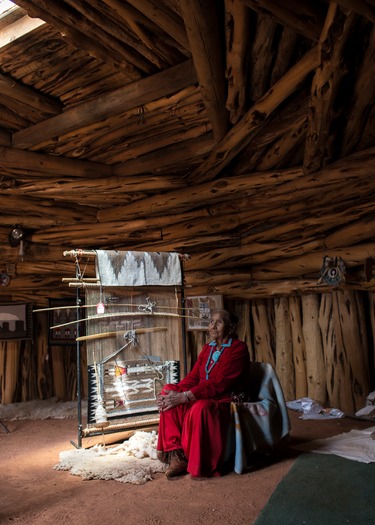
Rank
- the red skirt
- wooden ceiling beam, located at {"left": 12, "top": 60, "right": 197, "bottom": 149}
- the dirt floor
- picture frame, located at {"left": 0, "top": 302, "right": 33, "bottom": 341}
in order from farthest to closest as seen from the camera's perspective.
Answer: picture frame, located at {"left": 0, "top": 302, "right": 33, "bottom": 341} → wooden ceiling beam, located at {"left": 12, "top": 60, "right": 197, "bottom": 149} → the red skirt → the dirt floor

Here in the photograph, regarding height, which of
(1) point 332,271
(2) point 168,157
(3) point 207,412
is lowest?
(3) point 207,412

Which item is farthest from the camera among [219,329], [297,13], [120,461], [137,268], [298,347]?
[298,347]

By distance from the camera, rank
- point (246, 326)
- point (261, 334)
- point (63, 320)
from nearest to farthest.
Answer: point (261, 334) → point (246, 326) → point (63, 320)

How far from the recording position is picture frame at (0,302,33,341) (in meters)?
6.98

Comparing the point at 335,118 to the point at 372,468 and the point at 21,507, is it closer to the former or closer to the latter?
the point at 372,468

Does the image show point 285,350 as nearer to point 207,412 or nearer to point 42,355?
point 207,412

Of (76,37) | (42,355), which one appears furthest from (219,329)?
(42,355)

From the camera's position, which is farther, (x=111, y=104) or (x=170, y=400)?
(x=111, y=104)

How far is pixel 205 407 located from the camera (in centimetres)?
355

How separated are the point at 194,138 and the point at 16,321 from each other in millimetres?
3901

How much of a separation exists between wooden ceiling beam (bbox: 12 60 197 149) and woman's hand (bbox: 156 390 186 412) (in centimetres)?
292

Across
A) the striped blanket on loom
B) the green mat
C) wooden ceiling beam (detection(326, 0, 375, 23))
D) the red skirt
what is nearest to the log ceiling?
wooden ceiling beam (detection(326, 0, 375, 23))

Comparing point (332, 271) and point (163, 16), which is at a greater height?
point (163, 16)

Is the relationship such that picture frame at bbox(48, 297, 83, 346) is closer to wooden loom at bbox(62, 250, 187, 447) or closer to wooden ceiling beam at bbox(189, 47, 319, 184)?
wooden loom at bbox(62, 250, 187, 447)
